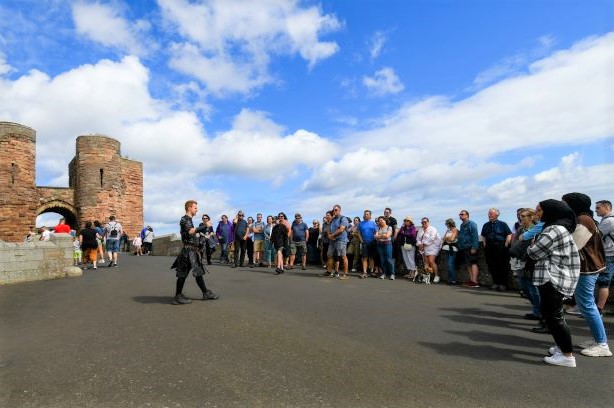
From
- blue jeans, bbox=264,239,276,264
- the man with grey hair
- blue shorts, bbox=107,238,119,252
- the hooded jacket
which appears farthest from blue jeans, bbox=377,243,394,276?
blue shorts, bbox=107,238,119,252

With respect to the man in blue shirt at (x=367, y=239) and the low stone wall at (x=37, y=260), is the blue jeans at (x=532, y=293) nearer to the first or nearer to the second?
the man in blue shirt at (x=367, y=239)

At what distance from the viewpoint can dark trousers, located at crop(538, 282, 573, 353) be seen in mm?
4297

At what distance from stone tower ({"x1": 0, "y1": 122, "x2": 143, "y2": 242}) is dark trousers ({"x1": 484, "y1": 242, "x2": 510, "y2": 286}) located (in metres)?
28.3

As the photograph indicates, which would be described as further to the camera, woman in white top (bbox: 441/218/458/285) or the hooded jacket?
woman in white top (bbox: 441/218/458/285)

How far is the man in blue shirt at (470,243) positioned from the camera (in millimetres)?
10250

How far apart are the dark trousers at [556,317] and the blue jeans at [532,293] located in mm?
1971

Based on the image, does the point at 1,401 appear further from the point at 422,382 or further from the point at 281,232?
the point at 281,232

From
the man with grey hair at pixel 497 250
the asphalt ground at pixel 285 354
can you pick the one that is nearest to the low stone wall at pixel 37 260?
the asphalt ground at pixel 285 354

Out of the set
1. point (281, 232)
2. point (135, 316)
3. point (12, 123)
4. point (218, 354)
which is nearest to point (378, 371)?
point (218, 354)

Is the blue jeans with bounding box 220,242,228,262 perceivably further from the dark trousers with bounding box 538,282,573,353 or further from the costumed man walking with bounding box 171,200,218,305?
the dark trousers with bounding box 538,282,573,353

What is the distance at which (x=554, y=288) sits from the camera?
436 centimetres

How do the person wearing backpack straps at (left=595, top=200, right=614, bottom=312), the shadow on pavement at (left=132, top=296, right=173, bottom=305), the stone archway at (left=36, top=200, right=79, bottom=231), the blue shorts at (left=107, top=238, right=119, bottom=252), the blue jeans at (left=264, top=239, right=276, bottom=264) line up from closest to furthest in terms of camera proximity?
the person wearing backpack straps at (left=595, top=200, right=614, bottom=312) → the shadow on pavement at (left=132, top=296, right=173, bottom=305) → the blue jeans at (left=264, top=239, right=276, bottom=264) → the blue shorts at (left=107, top=238, right=119, bottom=252) → the stone archway at (left=36, top=200, right=79, bottom=231)

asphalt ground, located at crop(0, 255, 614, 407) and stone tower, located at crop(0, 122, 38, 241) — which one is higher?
stone tower, located at crop(0, 122, 38, 241)

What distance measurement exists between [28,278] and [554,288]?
12.2m
